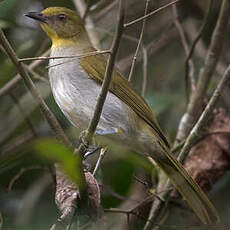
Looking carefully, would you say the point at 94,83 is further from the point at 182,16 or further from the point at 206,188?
the point at 182,16

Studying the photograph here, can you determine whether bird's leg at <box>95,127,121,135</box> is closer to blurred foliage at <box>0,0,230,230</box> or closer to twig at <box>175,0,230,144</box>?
blurred foliage at <box>0,0,230,230</box>

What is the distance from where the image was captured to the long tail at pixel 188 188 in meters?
3.28

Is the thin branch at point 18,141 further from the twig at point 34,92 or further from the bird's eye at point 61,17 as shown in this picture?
the twig at point 34,92

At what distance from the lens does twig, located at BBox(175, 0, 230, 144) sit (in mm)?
3617

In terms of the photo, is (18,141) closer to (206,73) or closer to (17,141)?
(17,141)

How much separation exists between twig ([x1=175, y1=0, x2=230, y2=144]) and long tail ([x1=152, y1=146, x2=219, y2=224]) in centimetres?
47

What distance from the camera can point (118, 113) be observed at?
3.54 m

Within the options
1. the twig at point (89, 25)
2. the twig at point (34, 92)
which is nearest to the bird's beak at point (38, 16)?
the twig at point (89, 25)

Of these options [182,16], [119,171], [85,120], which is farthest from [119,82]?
[182,16]

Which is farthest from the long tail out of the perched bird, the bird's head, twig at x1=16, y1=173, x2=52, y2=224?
the bird's head

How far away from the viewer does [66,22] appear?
161 inches

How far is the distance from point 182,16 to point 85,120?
81.4 inches

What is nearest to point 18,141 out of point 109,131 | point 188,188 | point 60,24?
point 60,24

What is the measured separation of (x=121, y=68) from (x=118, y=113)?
1412mm
